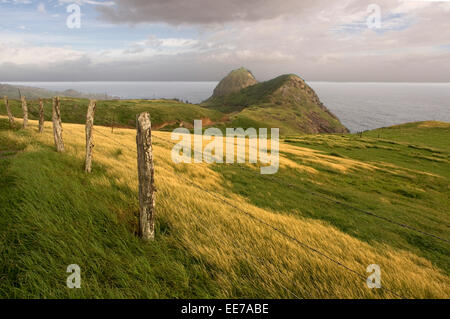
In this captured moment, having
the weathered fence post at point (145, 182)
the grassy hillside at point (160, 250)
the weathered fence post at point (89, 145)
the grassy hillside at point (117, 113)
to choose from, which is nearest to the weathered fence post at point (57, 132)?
the grassy hillside at point (160, 250)

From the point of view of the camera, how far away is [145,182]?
4.14m

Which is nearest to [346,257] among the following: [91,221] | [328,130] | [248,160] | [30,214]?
[91,221]

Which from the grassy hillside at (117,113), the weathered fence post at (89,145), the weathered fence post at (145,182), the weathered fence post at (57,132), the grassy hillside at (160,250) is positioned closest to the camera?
the grassy hillside at (160,250)

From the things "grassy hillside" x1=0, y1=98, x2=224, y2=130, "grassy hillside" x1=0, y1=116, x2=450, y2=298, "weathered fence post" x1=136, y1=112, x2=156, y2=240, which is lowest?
"grassy hillside" x1=0, y1=116, x2=450, y2=298

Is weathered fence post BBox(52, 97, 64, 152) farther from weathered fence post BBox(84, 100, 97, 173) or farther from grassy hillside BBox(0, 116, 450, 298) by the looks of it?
weathered fence post BBox(84, 100, 97, 173)

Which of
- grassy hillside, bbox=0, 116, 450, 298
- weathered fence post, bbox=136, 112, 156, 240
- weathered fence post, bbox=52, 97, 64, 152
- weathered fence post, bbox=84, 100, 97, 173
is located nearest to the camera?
grassy hillside, bbox=0, 116, 450, 298

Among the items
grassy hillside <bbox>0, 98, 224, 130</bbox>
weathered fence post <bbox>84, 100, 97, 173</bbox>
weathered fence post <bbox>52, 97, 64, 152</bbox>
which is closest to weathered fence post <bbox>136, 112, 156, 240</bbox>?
weathered fence post <bbox>84, 100, 97, 173</bbox>

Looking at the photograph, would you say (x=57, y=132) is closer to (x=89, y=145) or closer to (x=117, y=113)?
(x=89, y=145)

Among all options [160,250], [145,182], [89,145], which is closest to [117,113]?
[89,145]

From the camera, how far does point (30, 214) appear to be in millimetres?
4000

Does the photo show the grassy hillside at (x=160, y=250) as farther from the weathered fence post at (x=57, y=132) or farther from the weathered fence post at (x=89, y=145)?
the weathered fence post at (x=57, y=132)

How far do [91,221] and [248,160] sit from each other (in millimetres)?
17372

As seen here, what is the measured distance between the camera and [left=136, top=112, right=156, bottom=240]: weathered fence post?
405 cm

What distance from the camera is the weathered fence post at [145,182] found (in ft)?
13.3
